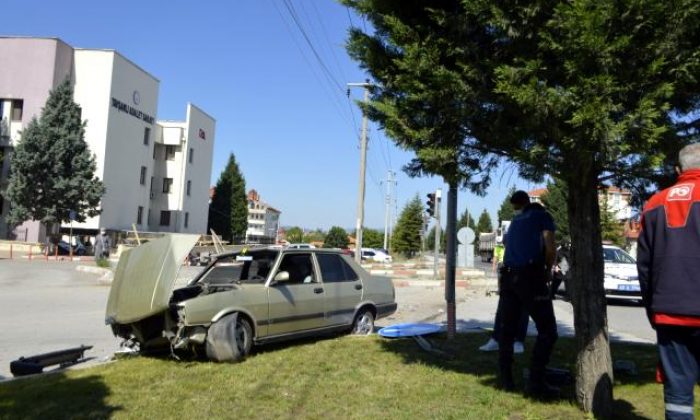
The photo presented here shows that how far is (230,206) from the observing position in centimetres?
6719

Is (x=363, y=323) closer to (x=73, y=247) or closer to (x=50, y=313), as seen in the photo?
(x=50, y=313)

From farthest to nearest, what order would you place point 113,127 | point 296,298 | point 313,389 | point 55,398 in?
point 113,127
point 296,298
point 313,389
point 55,398

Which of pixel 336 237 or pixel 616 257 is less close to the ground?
pixel 336 237

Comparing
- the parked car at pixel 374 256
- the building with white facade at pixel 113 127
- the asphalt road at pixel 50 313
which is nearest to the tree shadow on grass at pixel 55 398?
the asphalt road at pixel 50 313

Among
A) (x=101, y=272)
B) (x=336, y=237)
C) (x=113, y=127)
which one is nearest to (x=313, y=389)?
(x=101, y=272)

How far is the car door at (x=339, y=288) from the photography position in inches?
349

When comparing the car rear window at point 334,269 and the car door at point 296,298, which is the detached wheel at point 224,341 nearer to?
the car door at point 296,298

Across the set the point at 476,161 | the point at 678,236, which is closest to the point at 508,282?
the point at 476,161

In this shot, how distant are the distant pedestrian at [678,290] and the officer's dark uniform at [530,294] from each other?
1.83 metres

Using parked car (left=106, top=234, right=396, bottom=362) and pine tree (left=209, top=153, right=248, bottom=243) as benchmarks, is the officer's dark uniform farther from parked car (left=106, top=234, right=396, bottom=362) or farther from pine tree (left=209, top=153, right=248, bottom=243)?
pine tree (left=209, top=153, right=248, bottom=243)

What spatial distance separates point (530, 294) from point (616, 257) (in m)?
13.0

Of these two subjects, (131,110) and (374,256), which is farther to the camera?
(374,256)

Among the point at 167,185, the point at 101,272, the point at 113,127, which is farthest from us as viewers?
the point at 167,185

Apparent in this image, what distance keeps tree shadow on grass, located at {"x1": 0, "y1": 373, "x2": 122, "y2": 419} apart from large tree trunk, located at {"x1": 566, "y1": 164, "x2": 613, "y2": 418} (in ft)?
12.7
